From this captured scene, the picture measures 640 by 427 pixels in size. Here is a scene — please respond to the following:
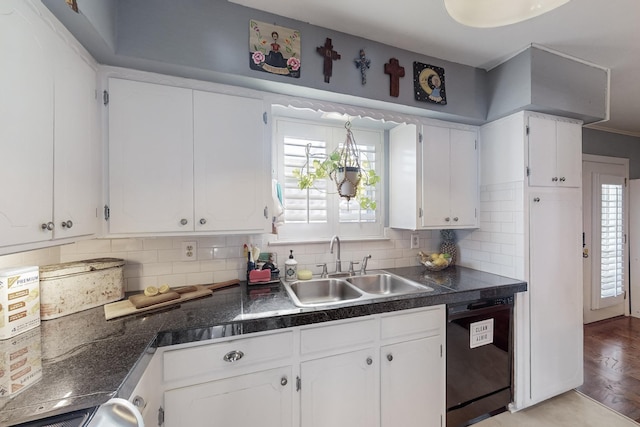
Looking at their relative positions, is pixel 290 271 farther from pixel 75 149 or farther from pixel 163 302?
pixel 75 149

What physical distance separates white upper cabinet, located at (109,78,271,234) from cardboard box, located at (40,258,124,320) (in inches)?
9.1

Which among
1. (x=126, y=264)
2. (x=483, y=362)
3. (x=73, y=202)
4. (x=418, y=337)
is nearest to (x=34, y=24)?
(x=73, y=202)

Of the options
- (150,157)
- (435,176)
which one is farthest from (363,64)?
(150,157)

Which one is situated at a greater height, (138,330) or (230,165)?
A: (230,165)

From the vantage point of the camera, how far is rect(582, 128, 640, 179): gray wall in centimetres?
333

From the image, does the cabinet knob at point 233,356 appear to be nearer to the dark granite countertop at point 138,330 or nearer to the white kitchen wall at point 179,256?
the dark granite countertop at point 138,330

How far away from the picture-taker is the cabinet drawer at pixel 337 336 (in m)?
1.38

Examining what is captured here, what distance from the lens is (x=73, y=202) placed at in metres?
1.15

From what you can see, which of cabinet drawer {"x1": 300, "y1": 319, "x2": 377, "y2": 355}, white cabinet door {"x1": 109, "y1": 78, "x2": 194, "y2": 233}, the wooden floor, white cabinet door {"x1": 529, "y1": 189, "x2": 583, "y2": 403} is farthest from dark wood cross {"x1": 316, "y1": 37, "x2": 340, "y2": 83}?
the wooden floor

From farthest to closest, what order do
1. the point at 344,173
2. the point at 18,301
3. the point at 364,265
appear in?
the point at 364,265 < the point at 344,173 < the point at 18,301

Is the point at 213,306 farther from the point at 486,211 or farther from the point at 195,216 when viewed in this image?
the point at 486,211

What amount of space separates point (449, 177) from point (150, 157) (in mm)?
2063

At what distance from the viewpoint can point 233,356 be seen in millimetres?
1246

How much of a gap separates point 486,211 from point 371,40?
5.16 feet
